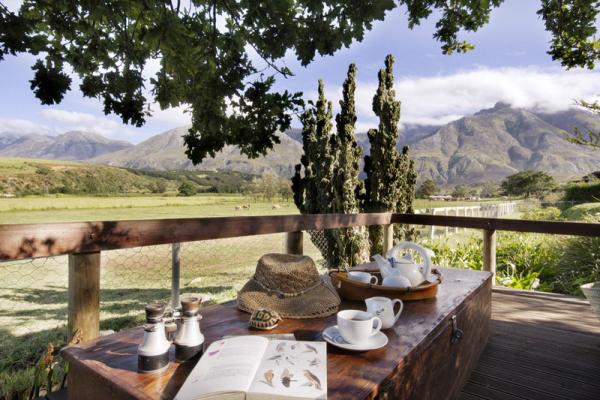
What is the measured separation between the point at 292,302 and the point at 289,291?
53 millimetres

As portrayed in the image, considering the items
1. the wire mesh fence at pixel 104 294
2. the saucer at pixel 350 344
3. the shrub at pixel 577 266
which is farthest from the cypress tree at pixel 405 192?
the saucer at pixel 350 344

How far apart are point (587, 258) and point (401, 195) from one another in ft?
13.6

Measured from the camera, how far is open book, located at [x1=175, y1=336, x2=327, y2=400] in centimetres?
73

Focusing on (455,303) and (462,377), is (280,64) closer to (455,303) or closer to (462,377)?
(455,303)

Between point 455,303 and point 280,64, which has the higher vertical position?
point 280,64

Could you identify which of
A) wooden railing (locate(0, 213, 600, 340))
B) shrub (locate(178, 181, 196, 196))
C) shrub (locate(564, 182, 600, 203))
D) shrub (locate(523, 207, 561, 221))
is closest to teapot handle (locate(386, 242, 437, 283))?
wooden railing (locate(0, 213, 600, 340))

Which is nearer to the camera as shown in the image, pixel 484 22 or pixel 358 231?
pixel 484 22

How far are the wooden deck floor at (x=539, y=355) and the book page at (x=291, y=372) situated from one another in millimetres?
1162

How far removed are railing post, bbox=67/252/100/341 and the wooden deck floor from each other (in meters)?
1.68

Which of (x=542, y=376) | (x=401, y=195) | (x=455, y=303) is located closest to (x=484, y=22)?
(x=455, y=303)

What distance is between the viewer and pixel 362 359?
102 cm

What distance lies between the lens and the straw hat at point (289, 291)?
4.51ft

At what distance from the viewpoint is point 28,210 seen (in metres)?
37.9

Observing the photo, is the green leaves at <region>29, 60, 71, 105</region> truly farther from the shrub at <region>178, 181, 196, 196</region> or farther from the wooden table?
the shrub at <region>178, 181, 196, 196</region>
